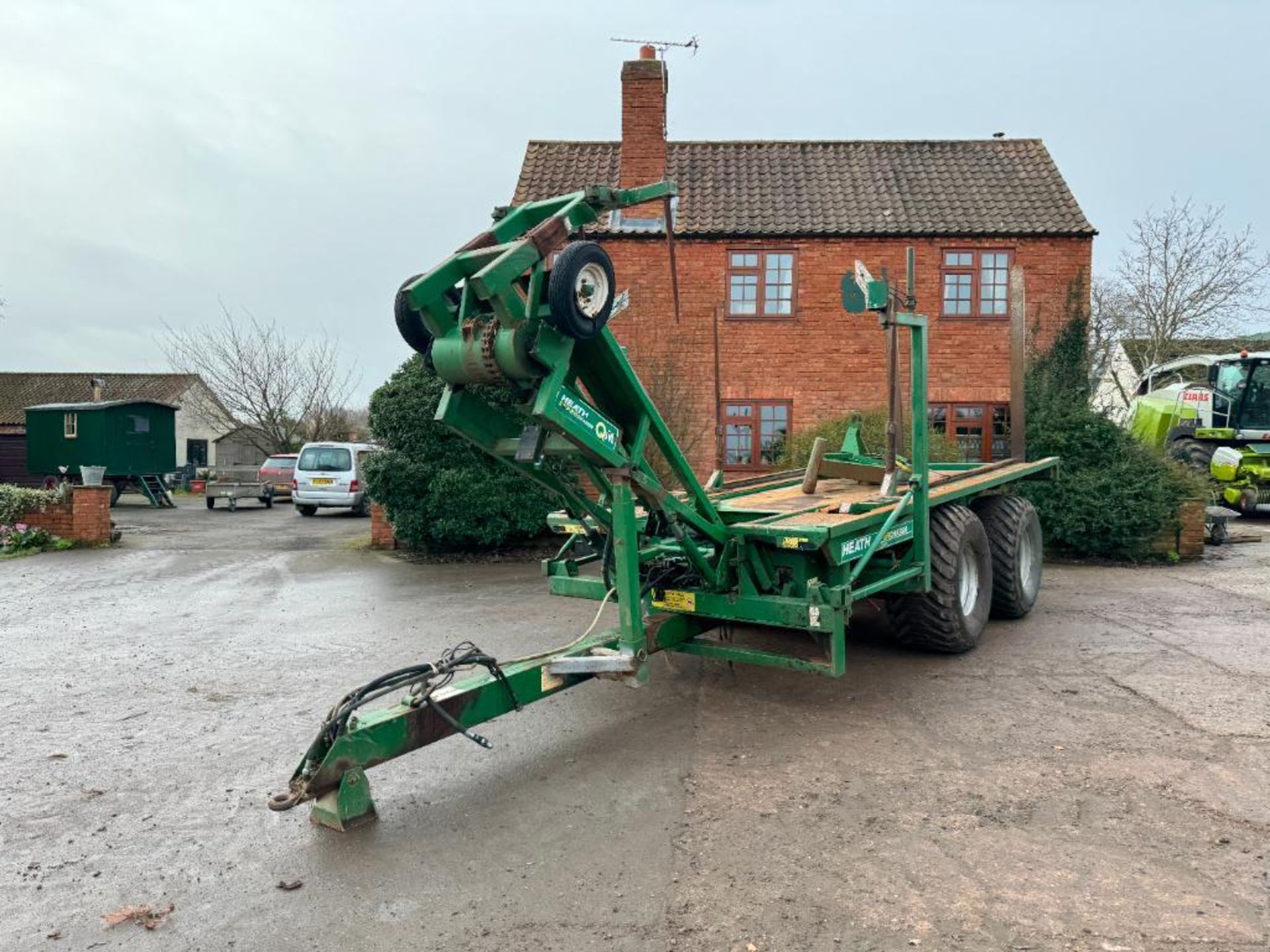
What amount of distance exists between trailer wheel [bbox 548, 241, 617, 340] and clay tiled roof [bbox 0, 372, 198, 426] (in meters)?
42.6

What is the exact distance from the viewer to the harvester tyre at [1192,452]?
18.9m

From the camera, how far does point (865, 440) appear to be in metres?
13.6

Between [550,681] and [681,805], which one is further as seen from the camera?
[550,681]

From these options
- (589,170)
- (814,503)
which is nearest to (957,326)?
(589,170)

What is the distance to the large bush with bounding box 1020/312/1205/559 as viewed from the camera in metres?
12.3

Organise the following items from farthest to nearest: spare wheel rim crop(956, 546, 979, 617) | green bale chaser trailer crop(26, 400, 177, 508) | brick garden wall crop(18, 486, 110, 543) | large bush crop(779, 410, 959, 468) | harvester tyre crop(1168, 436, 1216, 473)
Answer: green bale chaser trailer crop(26, 400, 177, 508) → harvester tyre crop(1168, 436, 1216, 473) → brick garden wall crop(18, 486, 110, 543) → large bush crop(779, 410, 959, 468) → spare wheel rim crop(956, 546, 979, 617)

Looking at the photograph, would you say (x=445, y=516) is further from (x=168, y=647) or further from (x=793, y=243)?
(x=793, y=243)

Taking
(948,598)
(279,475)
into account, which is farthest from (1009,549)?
(279,475)

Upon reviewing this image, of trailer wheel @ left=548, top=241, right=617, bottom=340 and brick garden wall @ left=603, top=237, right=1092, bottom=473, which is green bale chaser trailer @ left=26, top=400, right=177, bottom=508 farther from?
trailer wheel @ left=548, top=241, right=617, bottom=340

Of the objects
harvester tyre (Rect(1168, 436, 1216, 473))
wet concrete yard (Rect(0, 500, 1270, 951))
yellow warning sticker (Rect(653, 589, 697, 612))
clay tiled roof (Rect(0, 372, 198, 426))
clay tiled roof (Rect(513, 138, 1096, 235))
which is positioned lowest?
wet concrete yard (Rect(0, 500, 1270, 951))

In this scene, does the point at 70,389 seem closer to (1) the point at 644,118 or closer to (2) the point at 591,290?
(1) the point at 644,118

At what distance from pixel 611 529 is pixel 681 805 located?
1619 millimetres

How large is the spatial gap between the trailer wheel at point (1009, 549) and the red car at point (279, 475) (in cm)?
2160

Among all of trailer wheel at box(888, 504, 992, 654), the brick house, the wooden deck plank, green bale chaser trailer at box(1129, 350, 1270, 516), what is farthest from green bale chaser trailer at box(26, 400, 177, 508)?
green bale chaser trailer at box(1129, 350, 1270, 516)
